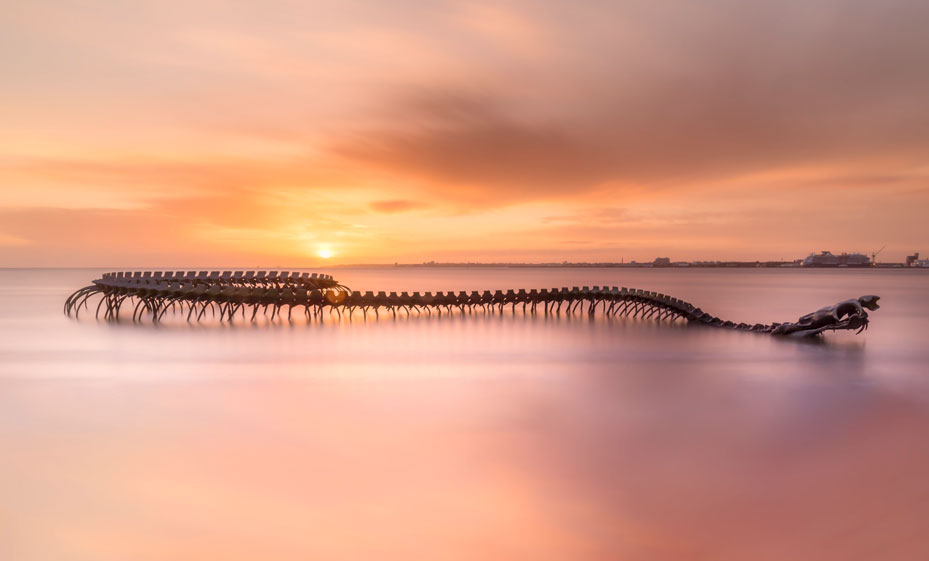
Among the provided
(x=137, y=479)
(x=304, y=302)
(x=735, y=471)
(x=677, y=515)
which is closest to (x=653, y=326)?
(x=304, y=302)

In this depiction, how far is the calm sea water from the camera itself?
5.02 m

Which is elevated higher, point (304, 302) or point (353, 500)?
point (304, 302)

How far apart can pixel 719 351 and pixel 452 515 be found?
1348cm

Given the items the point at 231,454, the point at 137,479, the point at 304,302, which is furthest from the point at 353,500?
the point at 304,302

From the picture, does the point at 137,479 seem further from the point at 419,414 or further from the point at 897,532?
the point at 897,532

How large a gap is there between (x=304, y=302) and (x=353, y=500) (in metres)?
20.2

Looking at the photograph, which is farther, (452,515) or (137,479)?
(137,479)

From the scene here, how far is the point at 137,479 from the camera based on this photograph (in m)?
6.50

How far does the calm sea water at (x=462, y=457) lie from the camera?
5.02 metres

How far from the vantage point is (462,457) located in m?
7.19

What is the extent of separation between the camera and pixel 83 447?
770 centimetres

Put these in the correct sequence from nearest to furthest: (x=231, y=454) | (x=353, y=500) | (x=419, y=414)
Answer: (x=353, y=500) → (x=231, y=454) → (x=419, y=414)

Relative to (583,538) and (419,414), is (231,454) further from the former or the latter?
(583,538)

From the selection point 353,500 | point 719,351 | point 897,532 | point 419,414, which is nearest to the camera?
point 897,532
